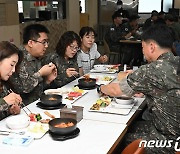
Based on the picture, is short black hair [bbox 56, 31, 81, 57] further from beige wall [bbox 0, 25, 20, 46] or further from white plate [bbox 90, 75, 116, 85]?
beige wall [bbox 0, 25, 20, 46]

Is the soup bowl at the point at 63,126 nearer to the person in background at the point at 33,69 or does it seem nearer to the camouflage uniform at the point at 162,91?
the camouflage uniform at the point at 162,91

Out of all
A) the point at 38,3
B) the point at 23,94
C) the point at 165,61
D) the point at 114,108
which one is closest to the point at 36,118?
the point at 114,108

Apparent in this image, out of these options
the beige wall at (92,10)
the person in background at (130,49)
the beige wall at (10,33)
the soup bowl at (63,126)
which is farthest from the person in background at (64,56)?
the beige wall at (92,10)

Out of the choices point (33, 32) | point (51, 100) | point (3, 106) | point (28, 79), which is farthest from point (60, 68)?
point (3, 106)

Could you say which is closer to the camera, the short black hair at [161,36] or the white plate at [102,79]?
the short black hair at [161,36]

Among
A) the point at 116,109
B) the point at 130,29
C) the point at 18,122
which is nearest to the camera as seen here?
the point at 18,122

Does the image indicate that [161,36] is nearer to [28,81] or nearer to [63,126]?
[63,126]

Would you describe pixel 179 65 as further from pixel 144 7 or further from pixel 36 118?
pixel 144 7

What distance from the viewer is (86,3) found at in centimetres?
941

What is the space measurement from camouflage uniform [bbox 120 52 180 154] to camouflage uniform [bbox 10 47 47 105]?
103 cm

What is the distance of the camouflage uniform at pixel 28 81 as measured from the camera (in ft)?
8.82

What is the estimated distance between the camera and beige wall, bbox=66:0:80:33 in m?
7.43

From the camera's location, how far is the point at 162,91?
2004mm

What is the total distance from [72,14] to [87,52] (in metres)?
3.79
